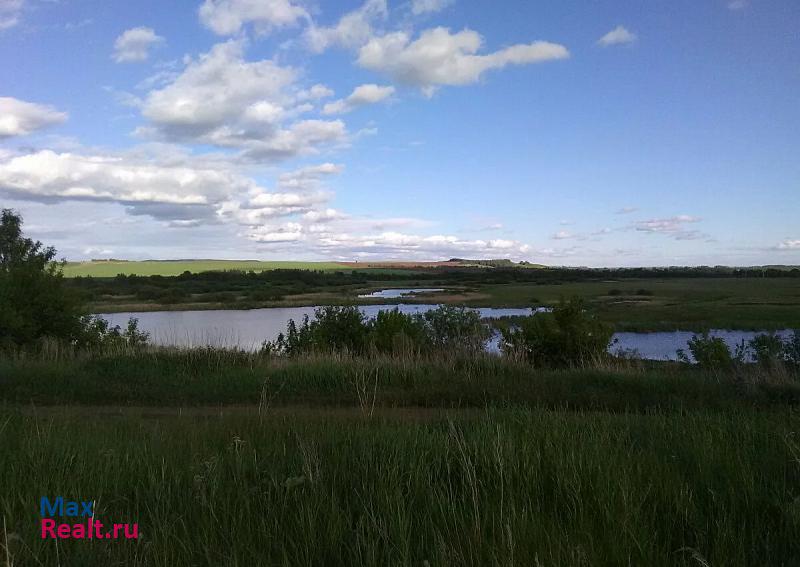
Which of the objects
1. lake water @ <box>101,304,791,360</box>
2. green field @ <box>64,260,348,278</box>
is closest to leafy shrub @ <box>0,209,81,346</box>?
lake water @ <box>101,304,791,360</box>

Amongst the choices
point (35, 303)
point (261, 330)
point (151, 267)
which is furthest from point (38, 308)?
point (151, 267)

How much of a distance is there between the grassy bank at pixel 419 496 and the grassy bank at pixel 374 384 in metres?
4.45

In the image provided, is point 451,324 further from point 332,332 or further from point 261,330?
point 261,330

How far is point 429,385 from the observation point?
1080 cm

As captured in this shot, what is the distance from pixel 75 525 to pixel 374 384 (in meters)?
7.82

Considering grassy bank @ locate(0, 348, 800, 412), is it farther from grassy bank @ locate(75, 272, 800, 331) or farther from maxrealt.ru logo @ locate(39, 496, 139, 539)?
grassy bank @ locate(75, 272, 800, 331)

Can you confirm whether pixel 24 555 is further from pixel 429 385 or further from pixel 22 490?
pixel 429 385

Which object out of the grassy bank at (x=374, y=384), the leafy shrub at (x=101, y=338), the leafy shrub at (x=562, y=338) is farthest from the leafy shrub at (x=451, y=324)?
the leafy shrub at (x=101, y=338)

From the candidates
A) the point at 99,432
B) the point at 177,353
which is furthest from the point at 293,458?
the point at 177,353

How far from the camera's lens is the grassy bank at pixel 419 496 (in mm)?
3004

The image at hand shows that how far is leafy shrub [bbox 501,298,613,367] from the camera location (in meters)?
15.9

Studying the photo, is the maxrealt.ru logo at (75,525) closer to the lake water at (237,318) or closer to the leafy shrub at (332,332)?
the leafy shrub at (332,332)

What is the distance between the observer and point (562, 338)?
52.6 feet

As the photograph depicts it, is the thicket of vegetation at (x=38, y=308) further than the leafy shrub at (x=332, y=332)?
No
